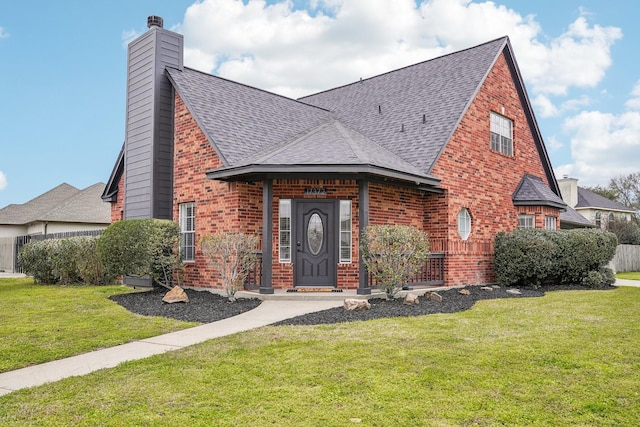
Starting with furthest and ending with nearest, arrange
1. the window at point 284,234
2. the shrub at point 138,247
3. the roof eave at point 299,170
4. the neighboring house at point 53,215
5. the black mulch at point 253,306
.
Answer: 1. the neighboring house at point 53,215
2. the window at point 284,234
3. the shrub at point 138,247
4. the roof eave at point 299,170
5. the black mulch at point 253,306

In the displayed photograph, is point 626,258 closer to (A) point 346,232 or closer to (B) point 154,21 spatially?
(A) point 346,232

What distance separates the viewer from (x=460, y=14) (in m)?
15.6

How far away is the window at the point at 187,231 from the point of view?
14.4m

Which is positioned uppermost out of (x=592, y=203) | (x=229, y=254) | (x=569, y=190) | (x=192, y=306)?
(x=569, y=190)

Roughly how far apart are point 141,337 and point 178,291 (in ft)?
12.6

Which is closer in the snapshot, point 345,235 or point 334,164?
point 334,164

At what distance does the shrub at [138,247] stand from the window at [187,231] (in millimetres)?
727

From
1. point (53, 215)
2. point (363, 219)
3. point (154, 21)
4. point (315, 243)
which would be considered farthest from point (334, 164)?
point (53, 215)

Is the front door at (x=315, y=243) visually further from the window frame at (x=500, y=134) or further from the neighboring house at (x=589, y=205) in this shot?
the neighboring house at (x=589, y=205)

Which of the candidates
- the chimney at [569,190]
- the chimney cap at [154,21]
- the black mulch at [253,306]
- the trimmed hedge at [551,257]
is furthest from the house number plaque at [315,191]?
the chimney at [569,190]

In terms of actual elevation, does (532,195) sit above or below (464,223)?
above

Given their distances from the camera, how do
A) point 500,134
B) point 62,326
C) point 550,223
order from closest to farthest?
point 62,326
point 500,134
point 550,223

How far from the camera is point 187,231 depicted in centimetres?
1461

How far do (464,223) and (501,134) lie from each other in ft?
13.7
